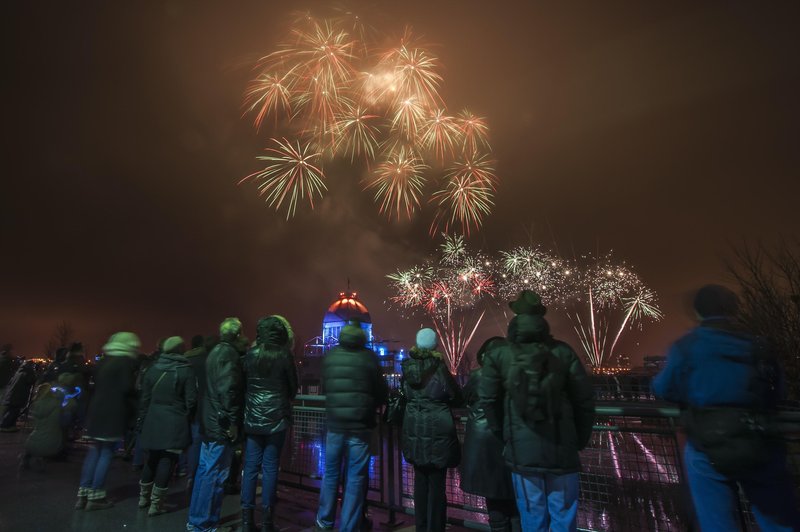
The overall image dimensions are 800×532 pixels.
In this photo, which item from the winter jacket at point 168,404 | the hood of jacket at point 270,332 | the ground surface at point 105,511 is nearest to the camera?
the hood of jacket at point 270,332

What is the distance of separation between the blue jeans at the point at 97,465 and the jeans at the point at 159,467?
527mm

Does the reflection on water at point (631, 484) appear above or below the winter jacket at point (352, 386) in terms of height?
below

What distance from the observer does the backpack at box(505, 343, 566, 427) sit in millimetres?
2873

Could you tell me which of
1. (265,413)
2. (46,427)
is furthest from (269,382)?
Answer: (46,427)

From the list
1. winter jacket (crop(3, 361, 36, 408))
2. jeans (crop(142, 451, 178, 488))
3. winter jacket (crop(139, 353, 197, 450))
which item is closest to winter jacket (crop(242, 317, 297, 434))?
winter jacket (crop(139, 353, 197, 450))

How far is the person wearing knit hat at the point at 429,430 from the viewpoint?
12.9 feet

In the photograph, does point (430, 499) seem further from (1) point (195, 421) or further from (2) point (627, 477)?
(1) point (195, 421)

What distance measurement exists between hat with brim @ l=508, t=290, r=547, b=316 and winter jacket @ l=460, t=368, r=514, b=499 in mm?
A: 697

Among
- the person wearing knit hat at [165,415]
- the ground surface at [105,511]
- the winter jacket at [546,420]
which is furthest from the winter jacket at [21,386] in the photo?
the winter jacket at [546,420]

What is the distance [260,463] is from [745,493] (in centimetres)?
430

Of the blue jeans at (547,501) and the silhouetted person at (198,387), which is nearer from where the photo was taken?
the blue jeans at (547,501)

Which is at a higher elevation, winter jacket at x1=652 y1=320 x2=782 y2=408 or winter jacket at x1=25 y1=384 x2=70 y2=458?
winter jacket at x1=652 y1=320 x2=782 y2=408

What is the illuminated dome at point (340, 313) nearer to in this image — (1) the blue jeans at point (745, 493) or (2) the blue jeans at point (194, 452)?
(2) the blue jeans at point (194, 452)

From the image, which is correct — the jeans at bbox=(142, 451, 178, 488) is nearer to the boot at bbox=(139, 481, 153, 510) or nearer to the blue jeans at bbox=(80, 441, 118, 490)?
the boot at bbox=(139, 481, 153, 510)
